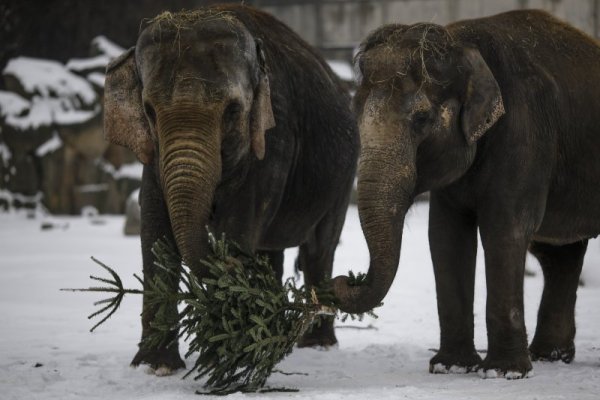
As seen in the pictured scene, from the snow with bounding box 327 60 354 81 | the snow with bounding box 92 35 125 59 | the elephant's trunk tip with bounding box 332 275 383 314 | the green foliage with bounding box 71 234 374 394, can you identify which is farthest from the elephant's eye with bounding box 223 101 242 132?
the snow with bounding box 92 35 125 59

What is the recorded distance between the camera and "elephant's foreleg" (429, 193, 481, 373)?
6.79 meters

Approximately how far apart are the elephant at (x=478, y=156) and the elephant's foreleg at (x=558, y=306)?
0.45 metres

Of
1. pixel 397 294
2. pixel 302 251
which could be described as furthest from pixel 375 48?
pixel 397 294

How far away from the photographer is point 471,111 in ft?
20.8

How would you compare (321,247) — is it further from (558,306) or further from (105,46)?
(105,46)

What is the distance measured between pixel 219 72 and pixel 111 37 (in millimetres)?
16502

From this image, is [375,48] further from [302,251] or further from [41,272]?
[41,272]

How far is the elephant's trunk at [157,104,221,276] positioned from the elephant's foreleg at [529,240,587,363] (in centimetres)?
282

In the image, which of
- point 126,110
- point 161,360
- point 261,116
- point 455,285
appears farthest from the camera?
point 455,285

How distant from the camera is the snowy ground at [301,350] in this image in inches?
239

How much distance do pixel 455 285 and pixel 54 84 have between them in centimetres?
1404

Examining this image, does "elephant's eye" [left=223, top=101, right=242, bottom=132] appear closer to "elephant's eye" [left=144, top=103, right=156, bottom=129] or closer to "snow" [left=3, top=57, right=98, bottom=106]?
"elephant's eye" [left=144, top=103, right=156, bottom=129]

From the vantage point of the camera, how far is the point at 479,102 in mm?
6324

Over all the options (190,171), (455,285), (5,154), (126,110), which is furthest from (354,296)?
(5,154)
